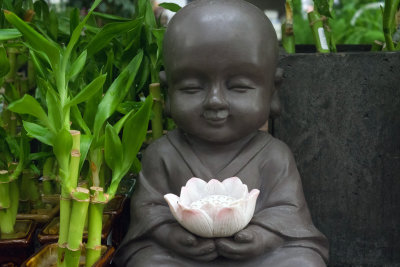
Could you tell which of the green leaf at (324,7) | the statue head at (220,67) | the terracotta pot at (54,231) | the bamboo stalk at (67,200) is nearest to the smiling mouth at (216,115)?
the statue head at (220,67)

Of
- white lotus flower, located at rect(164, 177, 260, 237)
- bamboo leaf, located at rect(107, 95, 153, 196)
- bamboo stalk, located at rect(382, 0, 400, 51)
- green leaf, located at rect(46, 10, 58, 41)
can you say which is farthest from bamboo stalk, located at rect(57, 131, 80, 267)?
bamboo stalk, located at rect(382, 0, 400, 51)

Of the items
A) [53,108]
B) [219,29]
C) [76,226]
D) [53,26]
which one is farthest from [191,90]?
[53,26]

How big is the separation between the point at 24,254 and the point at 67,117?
476 mm

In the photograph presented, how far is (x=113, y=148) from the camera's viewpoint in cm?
147

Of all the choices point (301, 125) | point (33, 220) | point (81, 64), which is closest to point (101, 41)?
point (81, 64)

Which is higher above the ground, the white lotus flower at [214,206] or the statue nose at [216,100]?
the statue nose at [216,100]

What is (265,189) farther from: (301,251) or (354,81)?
(354,81)

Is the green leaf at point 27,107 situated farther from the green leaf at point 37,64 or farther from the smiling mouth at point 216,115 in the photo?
the smiling mouth at point 216,115

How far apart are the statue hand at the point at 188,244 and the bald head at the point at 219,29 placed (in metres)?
0.49

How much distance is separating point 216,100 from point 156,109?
0.46 m

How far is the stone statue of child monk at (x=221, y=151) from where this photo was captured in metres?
1.45

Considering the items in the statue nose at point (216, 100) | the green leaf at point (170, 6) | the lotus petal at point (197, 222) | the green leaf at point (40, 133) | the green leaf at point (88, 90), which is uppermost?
the green leaf at point (170, 6)

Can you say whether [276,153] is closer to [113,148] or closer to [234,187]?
[234,187]

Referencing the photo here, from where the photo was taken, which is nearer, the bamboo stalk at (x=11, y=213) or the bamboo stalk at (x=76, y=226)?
the bamboo stalk at (x=76, y=226)
